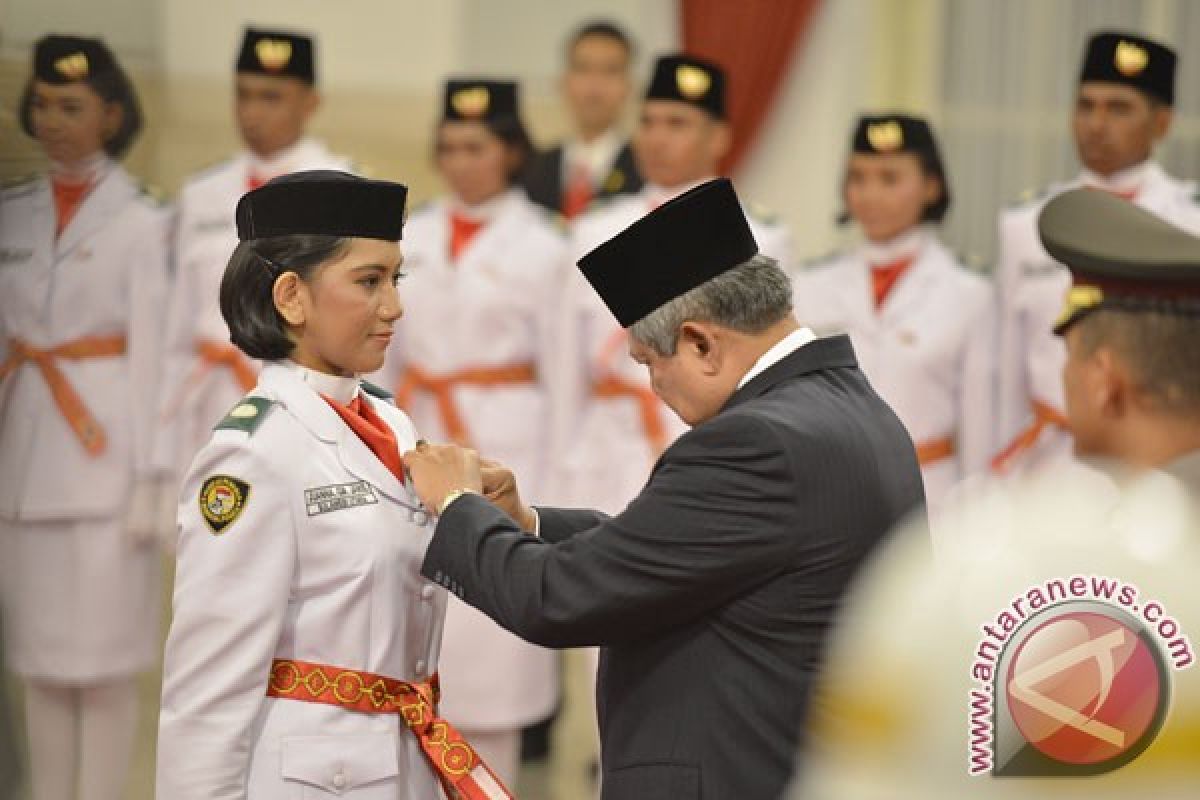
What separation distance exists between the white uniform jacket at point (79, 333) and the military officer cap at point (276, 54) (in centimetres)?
50

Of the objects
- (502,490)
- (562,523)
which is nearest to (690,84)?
(562,523)

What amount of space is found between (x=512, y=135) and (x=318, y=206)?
2.36 metres

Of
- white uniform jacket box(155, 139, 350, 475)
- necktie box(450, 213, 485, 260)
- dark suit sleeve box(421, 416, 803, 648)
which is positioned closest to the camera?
dark suit sleeve box(421, 416, 803, 648)

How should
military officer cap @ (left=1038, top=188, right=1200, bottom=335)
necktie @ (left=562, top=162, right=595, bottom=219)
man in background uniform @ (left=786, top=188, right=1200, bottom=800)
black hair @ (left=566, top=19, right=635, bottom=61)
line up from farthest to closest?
black hair @ (left=566, top=19, right=635, bottom=61), necktie @ (left=562, top=162, right=595, bottom=219), military officer cap @ (left=1038, top=188, right=1200, bottom=335), man in background uniform @ (left=786, top=188, right=1200, bottom=800)

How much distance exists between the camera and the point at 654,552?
2.11m

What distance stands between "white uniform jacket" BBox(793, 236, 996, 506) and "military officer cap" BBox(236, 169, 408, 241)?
220cm

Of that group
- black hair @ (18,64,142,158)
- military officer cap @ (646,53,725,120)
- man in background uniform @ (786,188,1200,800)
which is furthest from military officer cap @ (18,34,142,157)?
man in background uniform @ (786,188,1200,800)

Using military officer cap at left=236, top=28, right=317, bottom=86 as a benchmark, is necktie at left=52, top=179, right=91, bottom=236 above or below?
below

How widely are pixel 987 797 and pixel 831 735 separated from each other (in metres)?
0.13

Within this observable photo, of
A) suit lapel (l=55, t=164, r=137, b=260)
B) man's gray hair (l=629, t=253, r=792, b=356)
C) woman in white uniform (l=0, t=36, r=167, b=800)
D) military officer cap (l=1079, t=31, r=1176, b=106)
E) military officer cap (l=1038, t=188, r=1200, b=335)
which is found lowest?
woman in white uniform (l=0, t=36, r=167, b=800)

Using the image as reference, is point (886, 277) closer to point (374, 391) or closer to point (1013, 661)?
point (374, 391)

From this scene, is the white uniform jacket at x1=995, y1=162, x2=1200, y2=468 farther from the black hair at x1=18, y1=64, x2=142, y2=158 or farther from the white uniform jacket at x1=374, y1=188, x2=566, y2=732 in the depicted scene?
the black hair at x1=18, y1=64, x2=142, y2=158

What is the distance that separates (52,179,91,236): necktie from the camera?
388 centimetres

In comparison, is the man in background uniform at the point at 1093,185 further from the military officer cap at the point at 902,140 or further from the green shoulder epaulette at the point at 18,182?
the green shoulder epaulette at the point at 18,182
